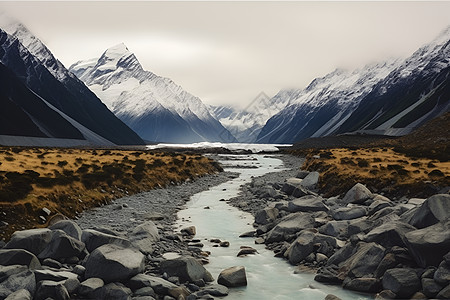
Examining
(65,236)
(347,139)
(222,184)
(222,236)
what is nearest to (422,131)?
(347,139)

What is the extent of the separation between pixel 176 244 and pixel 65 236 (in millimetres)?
6547

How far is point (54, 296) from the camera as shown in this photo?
43.8 feet

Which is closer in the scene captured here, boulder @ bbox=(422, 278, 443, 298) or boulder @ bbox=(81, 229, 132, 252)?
boulder @ bbox=(422, 278, 443, 298)

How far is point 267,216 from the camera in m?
26.7

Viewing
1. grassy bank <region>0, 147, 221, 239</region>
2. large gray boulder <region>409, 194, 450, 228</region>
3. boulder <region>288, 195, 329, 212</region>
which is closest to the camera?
large gray boulder <region>409, 194, 450, 228</region>

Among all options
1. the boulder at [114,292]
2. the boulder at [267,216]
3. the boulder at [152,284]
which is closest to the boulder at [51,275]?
the boulder at [114,292]

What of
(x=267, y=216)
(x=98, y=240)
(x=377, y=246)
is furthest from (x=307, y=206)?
(x=98, y=240)

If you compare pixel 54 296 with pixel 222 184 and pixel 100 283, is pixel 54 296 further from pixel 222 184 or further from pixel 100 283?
pixel 222 184

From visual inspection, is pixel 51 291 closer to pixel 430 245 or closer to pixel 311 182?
pixel 430 245

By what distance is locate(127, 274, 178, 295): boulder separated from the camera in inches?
567

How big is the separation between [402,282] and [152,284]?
946cm

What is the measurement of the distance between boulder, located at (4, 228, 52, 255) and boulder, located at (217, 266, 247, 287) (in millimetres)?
7808

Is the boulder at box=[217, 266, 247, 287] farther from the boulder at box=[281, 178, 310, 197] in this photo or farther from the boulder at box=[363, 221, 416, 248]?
the boulder at box=[281, 178, 310, 197]

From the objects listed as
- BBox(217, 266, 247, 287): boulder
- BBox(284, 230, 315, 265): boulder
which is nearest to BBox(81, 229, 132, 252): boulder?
BBox(217, 266, 247, 287): boulder
